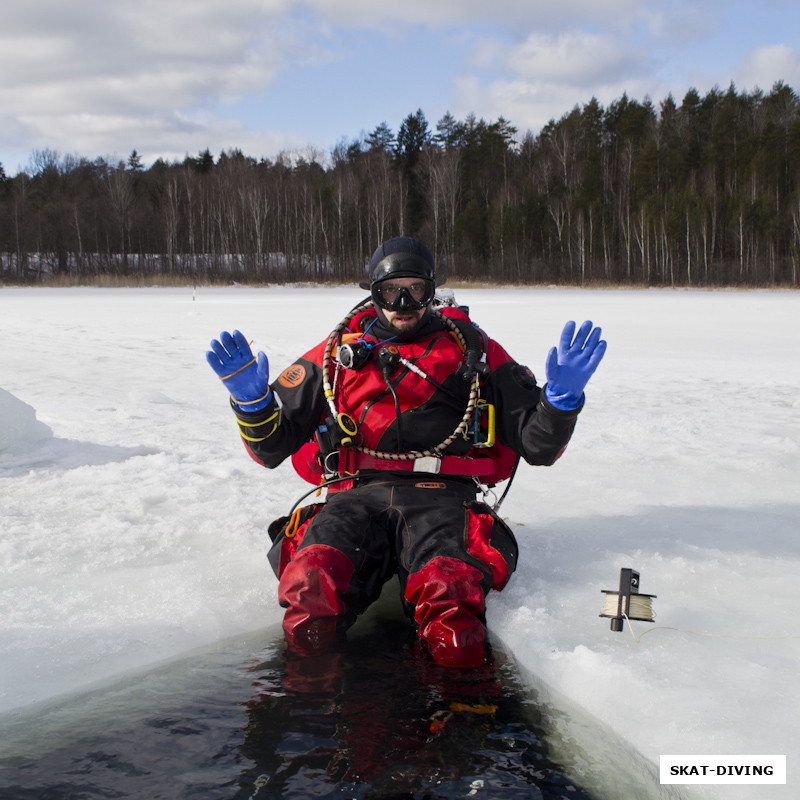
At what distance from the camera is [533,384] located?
2641 mm

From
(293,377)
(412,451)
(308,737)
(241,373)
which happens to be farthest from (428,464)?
(308,737)

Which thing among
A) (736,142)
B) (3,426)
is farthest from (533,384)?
(736,142)

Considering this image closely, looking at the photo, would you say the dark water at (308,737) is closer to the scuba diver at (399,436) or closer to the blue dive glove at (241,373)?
the scuba diver at (399,436)

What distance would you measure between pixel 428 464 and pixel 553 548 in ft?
2.22

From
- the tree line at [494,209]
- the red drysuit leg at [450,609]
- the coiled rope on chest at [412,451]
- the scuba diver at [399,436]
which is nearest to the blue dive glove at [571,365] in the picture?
the scuba diver at [399,436]

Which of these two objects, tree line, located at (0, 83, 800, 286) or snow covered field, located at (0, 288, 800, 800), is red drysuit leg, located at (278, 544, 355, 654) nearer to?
snow covered field, located at (0, 288, 800, 800)

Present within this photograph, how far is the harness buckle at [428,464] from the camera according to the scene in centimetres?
253

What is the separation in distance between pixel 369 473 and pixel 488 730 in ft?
3.50

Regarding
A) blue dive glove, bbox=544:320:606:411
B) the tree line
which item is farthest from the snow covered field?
the tree line

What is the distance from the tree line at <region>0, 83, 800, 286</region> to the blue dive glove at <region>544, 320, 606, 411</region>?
34033 mm

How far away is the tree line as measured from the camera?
1411 inches

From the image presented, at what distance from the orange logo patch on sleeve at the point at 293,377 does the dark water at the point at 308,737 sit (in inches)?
39.0

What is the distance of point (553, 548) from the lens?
282cm

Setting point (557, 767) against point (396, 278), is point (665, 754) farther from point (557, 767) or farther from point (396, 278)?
point (396, 278)
